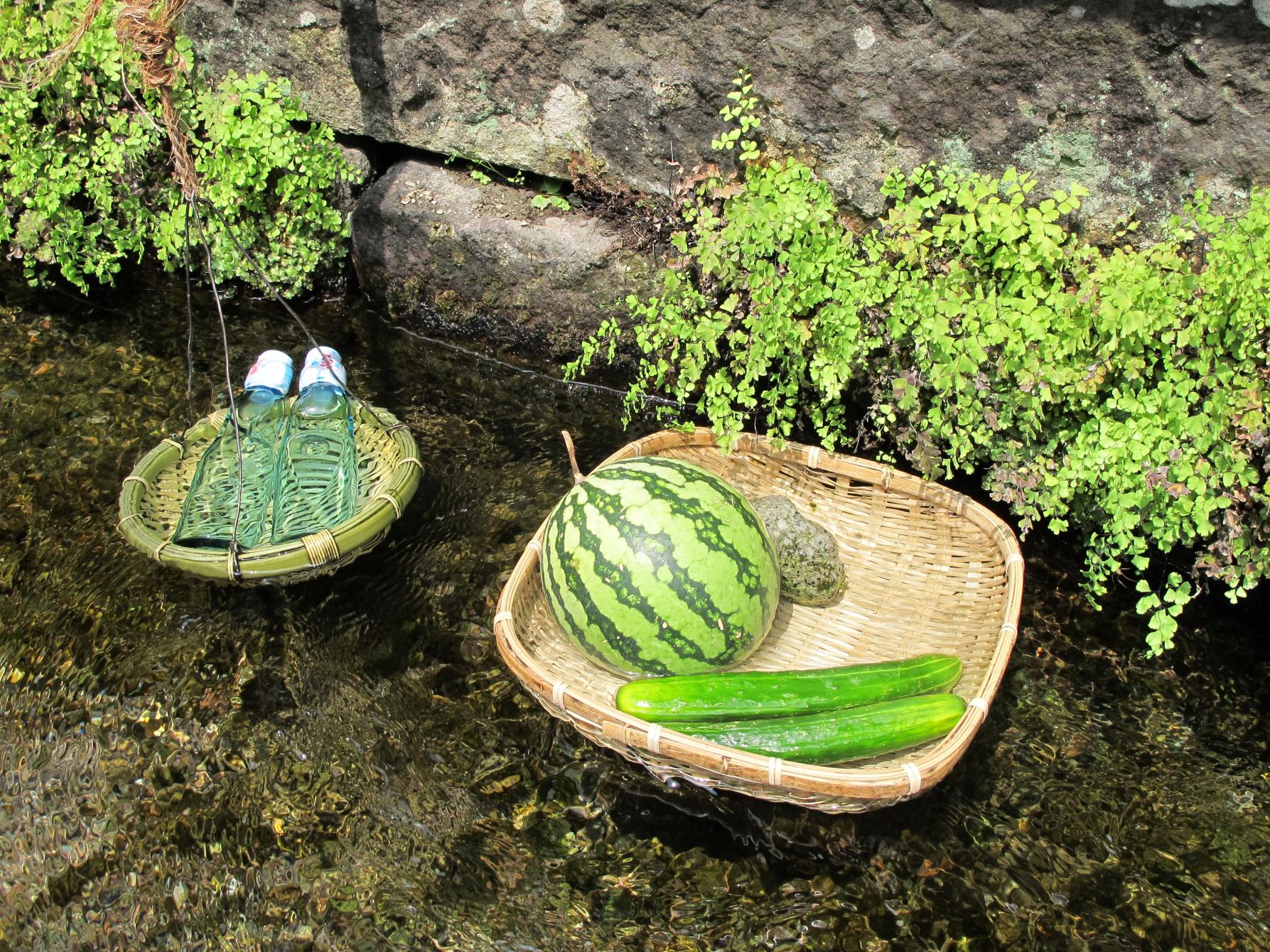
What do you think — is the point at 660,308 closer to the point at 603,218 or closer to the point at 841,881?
the point at 603,218

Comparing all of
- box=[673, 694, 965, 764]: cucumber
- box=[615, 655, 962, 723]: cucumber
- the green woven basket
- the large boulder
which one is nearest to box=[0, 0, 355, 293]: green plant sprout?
the large boulder

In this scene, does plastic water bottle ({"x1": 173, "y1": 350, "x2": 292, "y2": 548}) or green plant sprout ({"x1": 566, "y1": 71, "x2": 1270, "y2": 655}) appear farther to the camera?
plastic water bottle ({"x1": 173, "y1": 350, "x2": 292, "y2": 548})

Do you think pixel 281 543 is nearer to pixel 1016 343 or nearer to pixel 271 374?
pixel 271 374

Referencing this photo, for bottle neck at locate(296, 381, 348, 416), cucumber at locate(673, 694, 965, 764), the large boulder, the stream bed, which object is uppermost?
the large boulder

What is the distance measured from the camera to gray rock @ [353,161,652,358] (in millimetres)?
5574

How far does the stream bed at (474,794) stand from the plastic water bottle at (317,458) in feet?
1.22

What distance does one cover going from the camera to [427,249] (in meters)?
5.96

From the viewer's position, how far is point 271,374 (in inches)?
208

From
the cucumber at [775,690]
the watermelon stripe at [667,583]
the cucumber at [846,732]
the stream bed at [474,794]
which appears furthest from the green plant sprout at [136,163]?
the cucumber at [846,732]

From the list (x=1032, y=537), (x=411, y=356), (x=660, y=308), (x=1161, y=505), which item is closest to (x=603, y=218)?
(x=660, y=308)

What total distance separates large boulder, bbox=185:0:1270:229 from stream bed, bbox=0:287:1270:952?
6.22ft

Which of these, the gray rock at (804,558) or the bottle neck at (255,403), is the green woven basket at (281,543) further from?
the gray rock at (804,558)

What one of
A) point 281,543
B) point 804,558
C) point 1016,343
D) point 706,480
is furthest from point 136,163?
point 1016,343

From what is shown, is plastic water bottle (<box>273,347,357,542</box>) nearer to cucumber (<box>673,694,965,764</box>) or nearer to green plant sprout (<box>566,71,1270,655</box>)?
green plant sprout (<box>566,71,1270,655</box>)
